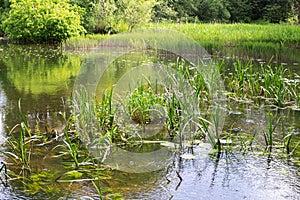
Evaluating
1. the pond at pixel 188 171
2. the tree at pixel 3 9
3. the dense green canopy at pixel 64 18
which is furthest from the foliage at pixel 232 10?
the pond at pixel 188 171

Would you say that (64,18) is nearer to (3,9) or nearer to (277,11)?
(3,9)

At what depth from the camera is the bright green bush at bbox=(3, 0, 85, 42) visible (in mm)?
13688

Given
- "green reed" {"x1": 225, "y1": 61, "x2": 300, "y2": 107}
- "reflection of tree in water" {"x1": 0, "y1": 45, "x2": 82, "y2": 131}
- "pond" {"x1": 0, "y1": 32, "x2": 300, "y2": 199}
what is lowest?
"pond" {"x1": 0, "y1": 32, "x2": 300, "y2": 199}

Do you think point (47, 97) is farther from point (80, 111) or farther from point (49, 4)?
point (49, 4)

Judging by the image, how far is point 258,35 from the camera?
10.3 metres

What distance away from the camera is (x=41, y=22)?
13750 millimetres

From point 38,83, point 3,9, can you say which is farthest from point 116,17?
point 38,83

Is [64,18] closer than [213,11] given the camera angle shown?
Yes

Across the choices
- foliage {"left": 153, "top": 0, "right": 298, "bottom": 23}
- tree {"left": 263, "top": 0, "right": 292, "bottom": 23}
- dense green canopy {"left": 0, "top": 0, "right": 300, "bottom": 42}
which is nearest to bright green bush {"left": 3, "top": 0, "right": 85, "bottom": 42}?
dense green canopy {"left": 0, "top": 0, "right": 300, "bottom": 42}

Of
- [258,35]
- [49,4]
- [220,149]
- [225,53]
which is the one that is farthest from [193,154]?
[49,4]

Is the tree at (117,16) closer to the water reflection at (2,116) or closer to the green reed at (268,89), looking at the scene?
the water reflection at (2,116)

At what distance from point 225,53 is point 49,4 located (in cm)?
742

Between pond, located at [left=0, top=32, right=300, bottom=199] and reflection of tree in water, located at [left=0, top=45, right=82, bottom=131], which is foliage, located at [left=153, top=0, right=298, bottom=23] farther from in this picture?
pond, located at [left=0, top=32, right=300, bottom=199]

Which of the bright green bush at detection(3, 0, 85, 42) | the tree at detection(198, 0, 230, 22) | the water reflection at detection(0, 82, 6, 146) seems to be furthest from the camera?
the tree at detection(198, 0, 230, 22)
